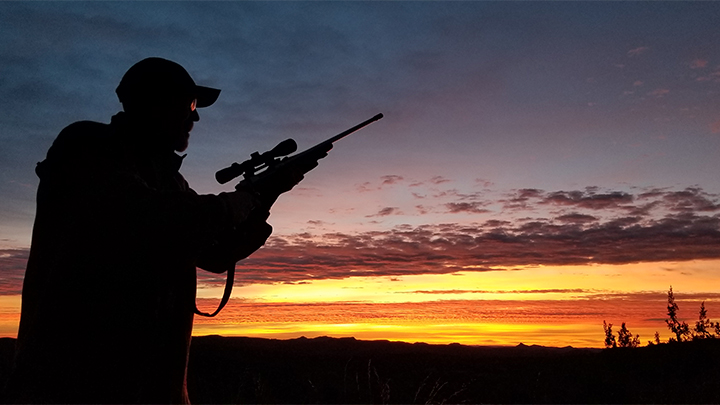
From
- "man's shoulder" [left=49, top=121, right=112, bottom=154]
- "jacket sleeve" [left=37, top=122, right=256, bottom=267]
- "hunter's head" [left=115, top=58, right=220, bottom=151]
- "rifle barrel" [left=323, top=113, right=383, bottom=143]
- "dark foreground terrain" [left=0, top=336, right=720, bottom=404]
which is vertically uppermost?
"rifle barrel" [left=323, top=113, right=383, bottom=143]

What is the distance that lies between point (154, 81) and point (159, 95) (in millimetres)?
86

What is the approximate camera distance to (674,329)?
13453 mm

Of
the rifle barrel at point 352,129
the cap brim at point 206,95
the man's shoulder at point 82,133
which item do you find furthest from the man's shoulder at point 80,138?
the rifle barrel at point 352,129

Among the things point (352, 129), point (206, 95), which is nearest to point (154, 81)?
point (206, 95)

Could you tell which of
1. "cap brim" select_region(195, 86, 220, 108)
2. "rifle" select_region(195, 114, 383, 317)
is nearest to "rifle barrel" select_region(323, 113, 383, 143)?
"rifle" select_region(195, 114, 383, 317)

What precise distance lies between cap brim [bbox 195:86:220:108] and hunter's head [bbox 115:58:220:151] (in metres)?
0.16

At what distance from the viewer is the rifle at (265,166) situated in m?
4.01

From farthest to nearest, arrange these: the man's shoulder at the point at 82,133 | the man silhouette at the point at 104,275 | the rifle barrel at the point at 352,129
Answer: the rifle barrel at the point at 352,129 < the man's shoulder at the point at 82,133 < the man silhouette at the point at 104,275

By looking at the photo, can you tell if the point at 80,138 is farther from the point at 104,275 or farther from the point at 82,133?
the point at 104,275

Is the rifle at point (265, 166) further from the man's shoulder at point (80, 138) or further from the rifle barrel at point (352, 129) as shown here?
the man's shoulder at point (80, 138)

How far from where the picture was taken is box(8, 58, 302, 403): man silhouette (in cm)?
270

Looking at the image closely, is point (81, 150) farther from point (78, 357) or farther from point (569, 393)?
point (569, 393)

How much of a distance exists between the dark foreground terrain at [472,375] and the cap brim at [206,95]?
520 cm

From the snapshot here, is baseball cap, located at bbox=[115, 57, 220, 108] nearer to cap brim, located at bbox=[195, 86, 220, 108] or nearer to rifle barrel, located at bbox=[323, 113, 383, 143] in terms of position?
cap brim, located at bbox=[195, 86, 220, 108]
